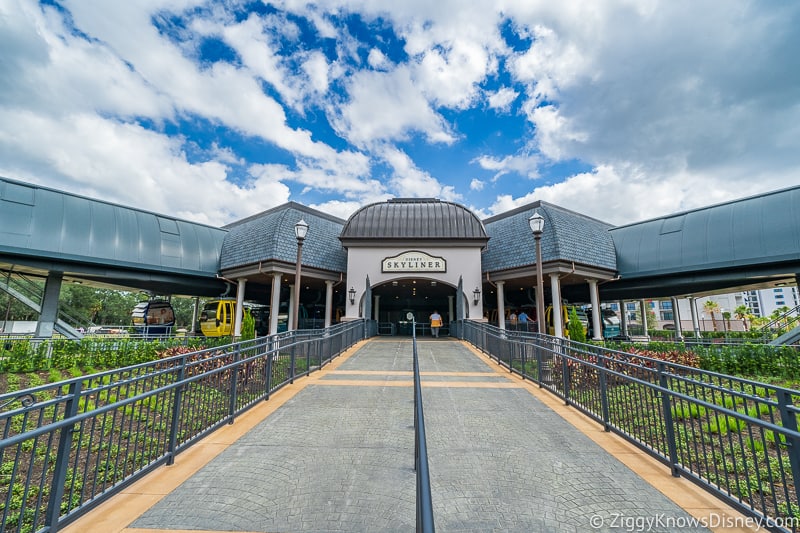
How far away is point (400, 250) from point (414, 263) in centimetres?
123

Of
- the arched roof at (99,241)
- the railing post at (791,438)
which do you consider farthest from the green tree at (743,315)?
the arched roof at (99,241)

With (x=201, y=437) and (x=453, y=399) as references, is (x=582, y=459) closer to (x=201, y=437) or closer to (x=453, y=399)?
(x=453, y=399)

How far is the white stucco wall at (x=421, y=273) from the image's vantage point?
827 inches

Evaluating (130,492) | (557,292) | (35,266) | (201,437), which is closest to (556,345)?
(201,437)

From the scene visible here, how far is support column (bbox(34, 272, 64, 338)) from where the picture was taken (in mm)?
16766

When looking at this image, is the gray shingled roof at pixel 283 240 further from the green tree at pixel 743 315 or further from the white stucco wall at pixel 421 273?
the green tree at pixel 743 315

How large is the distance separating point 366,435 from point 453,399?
246 cm

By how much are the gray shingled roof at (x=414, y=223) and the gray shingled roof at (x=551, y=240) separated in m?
2.30

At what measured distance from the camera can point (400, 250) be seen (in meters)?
21.5

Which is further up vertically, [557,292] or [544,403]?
[557,292]

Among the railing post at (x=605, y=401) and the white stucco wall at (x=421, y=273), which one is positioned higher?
the white stucco wall at (x=421, y=273)

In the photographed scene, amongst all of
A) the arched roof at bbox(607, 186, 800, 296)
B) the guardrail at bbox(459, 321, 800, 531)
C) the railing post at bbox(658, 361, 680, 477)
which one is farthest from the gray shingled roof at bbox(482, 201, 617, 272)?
the railing post at bbox(658, 361, 680, 477)

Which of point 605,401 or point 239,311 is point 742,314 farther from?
point 239,311

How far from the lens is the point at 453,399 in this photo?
6.66 meters
